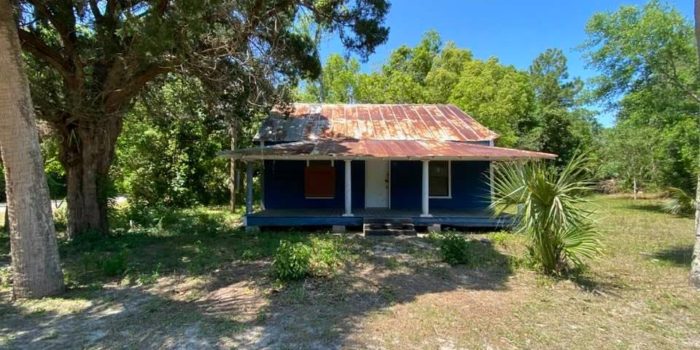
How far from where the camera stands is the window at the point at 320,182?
14.5m

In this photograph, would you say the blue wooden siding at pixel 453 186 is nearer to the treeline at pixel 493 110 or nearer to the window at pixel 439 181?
the window at pixel 439 181

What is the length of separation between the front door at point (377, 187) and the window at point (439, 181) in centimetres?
143

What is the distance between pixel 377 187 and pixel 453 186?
2.47m

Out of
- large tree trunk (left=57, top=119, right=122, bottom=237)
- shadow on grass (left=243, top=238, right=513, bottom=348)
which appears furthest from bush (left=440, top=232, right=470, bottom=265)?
large tree trunk (left=57, top=119, right=122, bottom=237)

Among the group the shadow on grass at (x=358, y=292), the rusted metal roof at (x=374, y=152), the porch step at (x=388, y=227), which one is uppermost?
the rusted metal roof at (x=374, y=152)

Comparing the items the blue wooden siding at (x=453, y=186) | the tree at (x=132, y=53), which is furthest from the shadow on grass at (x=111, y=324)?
the blue wooden siding at (x=453, y=186)

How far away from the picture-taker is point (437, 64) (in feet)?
106

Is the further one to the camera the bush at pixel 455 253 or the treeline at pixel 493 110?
the treeline at pixel 493 110

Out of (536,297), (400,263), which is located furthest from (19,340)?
(536,297)

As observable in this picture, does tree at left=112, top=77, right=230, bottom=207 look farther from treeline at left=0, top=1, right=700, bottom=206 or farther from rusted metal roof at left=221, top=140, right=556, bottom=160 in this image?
rusted metal roof at left=221, top=140, right=556, bottom=160

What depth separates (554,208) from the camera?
6.64 meters

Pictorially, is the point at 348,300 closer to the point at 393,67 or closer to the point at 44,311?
the point at 44,311

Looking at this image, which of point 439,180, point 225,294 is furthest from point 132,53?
point 439,180

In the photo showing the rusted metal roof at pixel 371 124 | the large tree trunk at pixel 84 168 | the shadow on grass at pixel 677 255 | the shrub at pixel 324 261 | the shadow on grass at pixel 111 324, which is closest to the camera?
the shadow on grass at pixel 111 324
